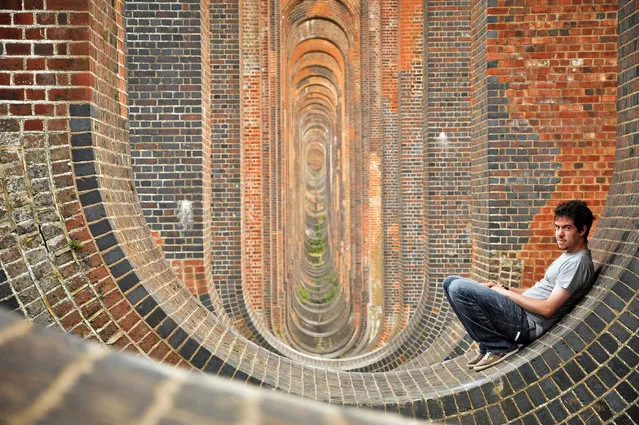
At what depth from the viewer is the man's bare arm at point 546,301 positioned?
12.2ft

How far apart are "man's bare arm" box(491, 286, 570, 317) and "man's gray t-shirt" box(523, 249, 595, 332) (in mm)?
42

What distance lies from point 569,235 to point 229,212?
222 inches

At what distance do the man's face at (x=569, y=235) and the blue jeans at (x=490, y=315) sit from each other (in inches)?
18.6

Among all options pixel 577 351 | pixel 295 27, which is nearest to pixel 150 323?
pixel 577 351

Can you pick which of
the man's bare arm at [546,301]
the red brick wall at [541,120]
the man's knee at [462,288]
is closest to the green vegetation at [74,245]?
the man's knee at [462,288]

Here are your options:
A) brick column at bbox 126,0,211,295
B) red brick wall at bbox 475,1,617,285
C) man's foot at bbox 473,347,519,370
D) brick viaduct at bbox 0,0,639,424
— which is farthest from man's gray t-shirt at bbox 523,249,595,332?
brick column at bbox 126,0,211,295

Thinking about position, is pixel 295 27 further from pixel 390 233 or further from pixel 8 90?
pixel 8 90

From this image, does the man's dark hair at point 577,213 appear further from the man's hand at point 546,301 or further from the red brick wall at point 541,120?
the red brick wall at point 541,120

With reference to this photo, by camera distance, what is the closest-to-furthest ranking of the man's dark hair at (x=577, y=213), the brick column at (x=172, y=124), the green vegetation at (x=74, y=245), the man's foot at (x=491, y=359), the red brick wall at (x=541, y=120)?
the green vegetation at (x=74, y=245), the man's dark hair at (x=577, y=213), the man's foot at (x=491, y=359), the red brick wall at (x=541, y=120), the brick column at (x=172, y=124)

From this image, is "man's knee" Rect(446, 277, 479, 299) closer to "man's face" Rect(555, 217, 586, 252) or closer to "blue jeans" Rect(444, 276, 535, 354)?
"blue jeans" Rect(444, 276, 535, 354)

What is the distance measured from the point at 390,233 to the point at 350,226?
4.72 m

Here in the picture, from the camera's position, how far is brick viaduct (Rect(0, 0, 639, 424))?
0.93 metres

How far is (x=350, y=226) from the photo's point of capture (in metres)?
18.4

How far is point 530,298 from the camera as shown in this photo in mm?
3787
